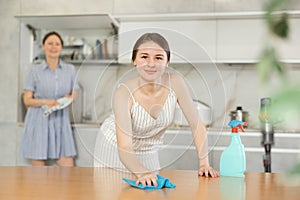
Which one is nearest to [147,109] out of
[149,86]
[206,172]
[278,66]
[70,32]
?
[149,86]

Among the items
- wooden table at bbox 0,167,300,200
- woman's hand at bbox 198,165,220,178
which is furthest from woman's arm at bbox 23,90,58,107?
woman's hand at bbox 198,165,220,178

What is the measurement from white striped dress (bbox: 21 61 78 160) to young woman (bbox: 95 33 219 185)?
2518mm

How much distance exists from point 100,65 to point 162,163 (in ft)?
1.03

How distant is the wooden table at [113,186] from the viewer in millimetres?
1044

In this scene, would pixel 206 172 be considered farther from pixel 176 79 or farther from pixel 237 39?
pixel 237 39

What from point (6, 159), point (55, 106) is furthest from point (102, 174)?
point (6, 159)

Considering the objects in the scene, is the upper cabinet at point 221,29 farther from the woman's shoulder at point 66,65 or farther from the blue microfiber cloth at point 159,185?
the blue microfiber cloth at point 159,185

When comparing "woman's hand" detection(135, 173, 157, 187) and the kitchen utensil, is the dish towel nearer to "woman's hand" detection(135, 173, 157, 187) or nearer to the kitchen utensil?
the kitchen utensil

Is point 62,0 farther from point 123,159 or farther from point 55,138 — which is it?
point 123,159

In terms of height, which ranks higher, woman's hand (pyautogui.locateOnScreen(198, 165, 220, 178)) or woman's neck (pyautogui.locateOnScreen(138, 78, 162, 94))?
woman's neck (pyautogui.locateOnScreen(138, 78, 162, 94))

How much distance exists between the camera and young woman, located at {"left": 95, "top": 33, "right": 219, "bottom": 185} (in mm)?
1062

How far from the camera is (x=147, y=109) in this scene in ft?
3.57

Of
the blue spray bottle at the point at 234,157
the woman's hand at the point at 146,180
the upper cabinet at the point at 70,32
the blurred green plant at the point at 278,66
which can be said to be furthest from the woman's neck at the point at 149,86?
the upper cabinet at the point at 70,32

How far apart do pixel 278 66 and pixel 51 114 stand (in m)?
3.67
